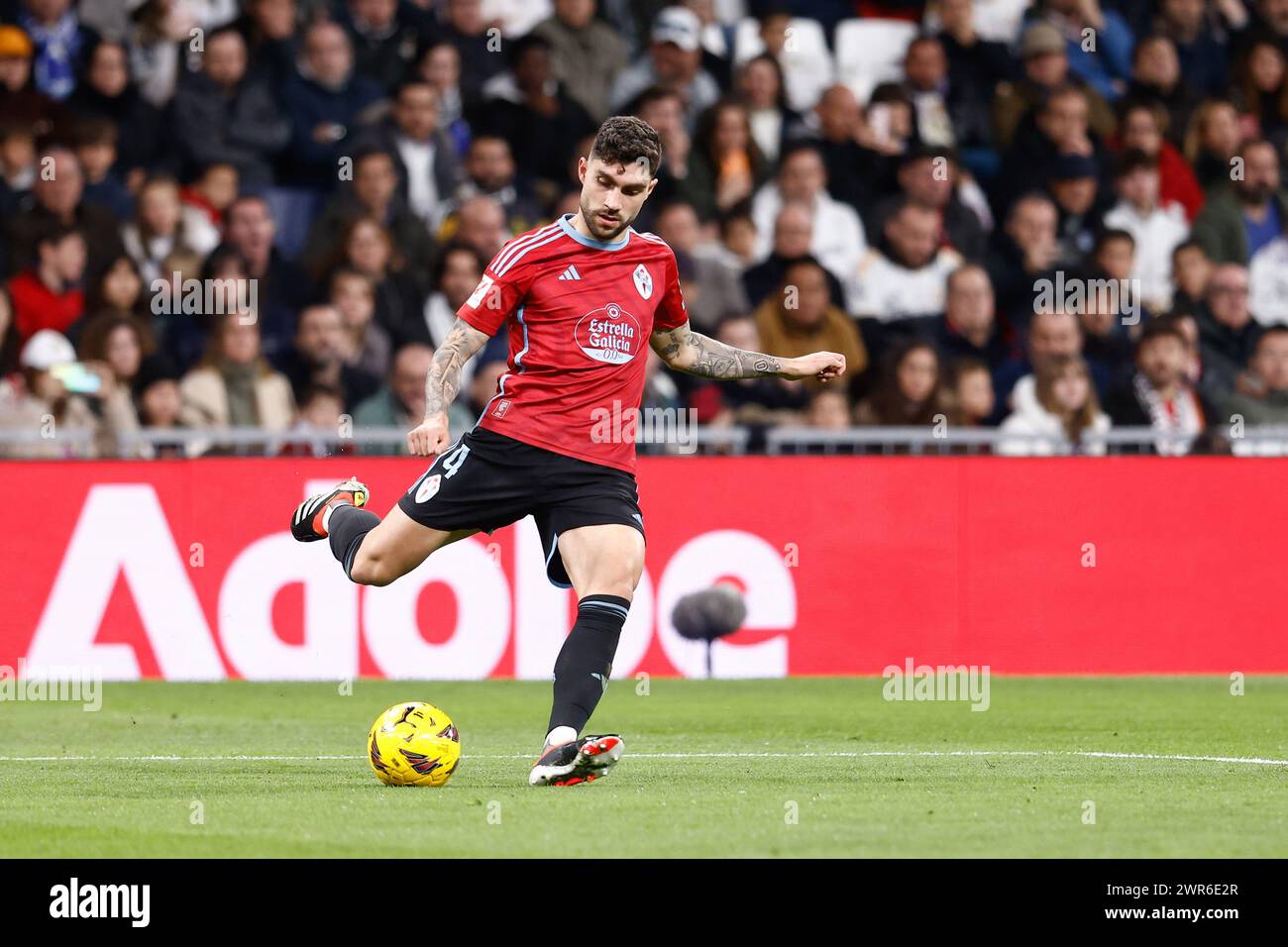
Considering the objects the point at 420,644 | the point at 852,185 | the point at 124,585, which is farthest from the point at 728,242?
the point at 124,585

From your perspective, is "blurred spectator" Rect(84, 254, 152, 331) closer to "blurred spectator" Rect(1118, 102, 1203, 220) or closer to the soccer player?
the soccer player

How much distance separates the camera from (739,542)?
1537 centimetres

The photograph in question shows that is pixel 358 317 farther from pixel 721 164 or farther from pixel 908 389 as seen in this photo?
pixel 908 389

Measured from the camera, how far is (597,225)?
898 centimetres

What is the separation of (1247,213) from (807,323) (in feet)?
14.5

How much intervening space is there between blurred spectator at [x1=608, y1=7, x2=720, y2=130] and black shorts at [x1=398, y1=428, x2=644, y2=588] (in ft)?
30.4

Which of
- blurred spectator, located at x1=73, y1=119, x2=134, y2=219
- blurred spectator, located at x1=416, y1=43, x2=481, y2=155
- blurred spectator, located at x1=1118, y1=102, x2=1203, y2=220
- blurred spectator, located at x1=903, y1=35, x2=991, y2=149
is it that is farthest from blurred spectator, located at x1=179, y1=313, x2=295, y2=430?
blurred spectator, located at x1=1118, y1=102, x2=1203, y2=220

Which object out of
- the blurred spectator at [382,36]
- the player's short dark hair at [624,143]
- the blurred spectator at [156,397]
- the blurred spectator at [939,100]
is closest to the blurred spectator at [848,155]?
the blurred spectator at [939,100]

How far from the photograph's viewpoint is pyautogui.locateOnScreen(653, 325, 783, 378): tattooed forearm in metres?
9.59

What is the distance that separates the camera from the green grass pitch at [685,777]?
280 inches

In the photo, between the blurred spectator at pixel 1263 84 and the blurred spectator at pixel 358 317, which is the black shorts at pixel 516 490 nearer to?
the blurred spectator at pixel 358 317

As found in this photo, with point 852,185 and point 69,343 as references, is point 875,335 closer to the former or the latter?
point 852,185
